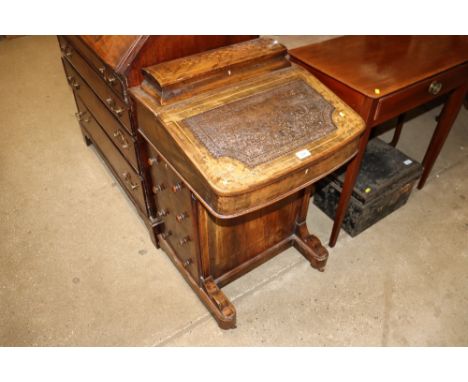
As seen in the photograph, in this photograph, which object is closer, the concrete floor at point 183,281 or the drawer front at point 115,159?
the concrete floor at point 183,281

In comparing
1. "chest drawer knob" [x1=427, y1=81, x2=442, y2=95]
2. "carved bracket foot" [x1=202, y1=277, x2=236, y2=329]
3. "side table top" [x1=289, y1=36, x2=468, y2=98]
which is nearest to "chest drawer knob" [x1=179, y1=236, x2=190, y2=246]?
"carved bracket foot" [x1=202, y1=277, x2=236, y2=329]

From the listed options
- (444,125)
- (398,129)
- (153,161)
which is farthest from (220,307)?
(398,129)

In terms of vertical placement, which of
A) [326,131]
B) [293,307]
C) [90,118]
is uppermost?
[326,131]

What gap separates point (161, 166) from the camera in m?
1.78

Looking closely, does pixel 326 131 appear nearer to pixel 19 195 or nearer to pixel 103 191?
pixel 103 191

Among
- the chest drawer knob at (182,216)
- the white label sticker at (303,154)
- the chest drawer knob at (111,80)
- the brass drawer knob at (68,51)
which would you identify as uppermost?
the chest drawer knob at (111,80)

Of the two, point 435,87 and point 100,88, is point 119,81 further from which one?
point 435,87

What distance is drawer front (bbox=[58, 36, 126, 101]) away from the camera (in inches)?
65.3

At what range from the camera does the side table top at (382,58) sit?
1719 mm

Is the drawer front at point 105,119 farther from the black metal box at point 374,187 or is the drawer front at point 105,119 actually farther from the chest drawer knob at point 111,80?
the black metal box at point 374,187

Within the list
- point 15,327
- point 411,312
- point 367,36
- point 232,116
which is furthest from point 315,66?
point 15,327

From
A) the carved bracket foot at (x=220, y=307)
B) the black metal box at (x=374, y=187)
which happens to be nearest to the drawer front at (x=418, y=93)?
the black metal box at (x=374, y=187)

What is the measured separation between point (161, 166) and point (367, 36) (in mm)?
1269

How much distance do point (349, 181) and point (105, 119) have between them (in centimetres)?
132
